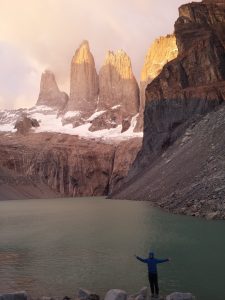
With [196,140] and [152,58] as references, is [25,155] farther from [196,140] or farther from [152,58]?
[196,140]

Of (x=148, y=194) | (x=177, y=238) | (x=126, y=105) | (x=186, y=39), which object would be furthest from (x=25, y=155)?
(x=177, y=238)

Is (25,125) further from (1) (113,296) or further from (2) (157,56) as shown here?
(1) (113,296)

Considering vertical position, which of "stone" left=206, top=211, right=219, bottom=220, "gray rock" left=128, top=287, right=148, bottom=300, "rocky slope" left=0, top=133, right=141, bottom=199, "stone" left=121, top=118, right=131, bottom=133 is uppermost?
"stone" left=121, top=118, right=131, bottom=133

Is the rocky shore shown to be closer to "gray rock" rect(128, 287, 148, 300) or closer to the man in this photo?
"gray rock" rect(128, 287, 148, 300)

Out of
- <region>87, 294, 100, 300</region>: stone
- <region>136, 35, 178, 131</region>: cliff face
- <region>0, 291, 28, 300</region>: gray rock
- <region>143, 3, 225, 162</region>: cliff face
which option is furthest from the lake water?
<region>136, 35, 178, 131</region>: cliff face

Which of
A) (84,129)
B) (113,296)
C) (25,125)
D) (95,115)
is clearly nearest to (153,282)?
(113,296)

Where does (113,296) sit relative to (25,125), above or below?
below
